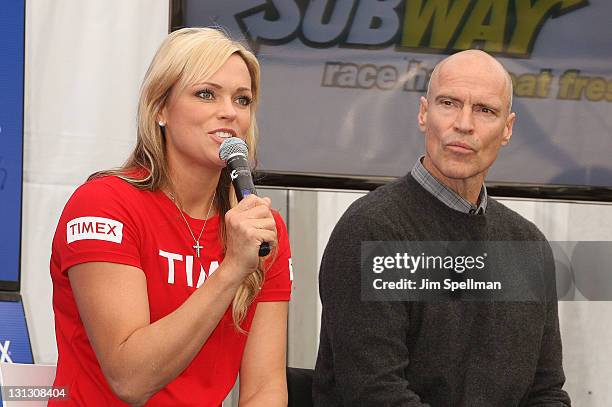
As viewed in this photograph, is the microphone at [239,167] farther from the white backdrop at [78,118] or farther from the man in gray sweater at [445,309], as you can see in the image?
the white backdrop at [78,118]

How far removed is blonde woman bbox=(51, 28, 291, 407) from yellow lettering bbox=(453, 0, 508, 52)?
1.16 m

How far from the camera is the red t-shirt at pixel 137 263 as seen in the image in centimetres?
200

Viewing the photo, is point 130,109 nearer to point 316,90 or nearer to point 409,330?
point 316,90

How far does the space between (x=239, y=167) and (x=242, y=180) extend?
2.2 inches

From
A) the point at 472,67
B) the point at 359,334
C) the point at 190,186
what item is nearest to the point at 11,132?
the point at 190,186

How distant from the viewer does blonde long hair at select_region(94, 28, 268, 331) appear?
2.11m

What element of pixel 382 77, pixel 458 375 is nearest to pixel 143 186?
pixel 458 375

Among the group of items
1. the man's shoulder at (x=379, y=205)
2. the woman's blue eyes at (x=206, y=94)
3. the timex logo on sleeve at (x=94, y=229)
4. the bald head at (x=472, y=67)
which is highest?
the bald head at (x=472, y=67)

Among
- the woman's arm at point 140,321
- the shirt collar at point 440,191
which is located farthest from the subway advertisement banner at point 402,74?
the woman's arm at point 140,321

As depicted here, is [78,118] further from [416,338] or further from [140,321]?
[416,338]

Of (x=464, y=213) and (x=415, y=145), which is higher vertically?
(x=415, y=145)

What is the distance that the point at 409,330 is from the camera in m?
2.46

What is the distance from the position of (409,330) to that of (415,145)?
2.99 ft

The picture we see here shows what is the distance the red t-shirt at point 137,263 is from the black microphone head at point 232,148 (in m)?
0.27
